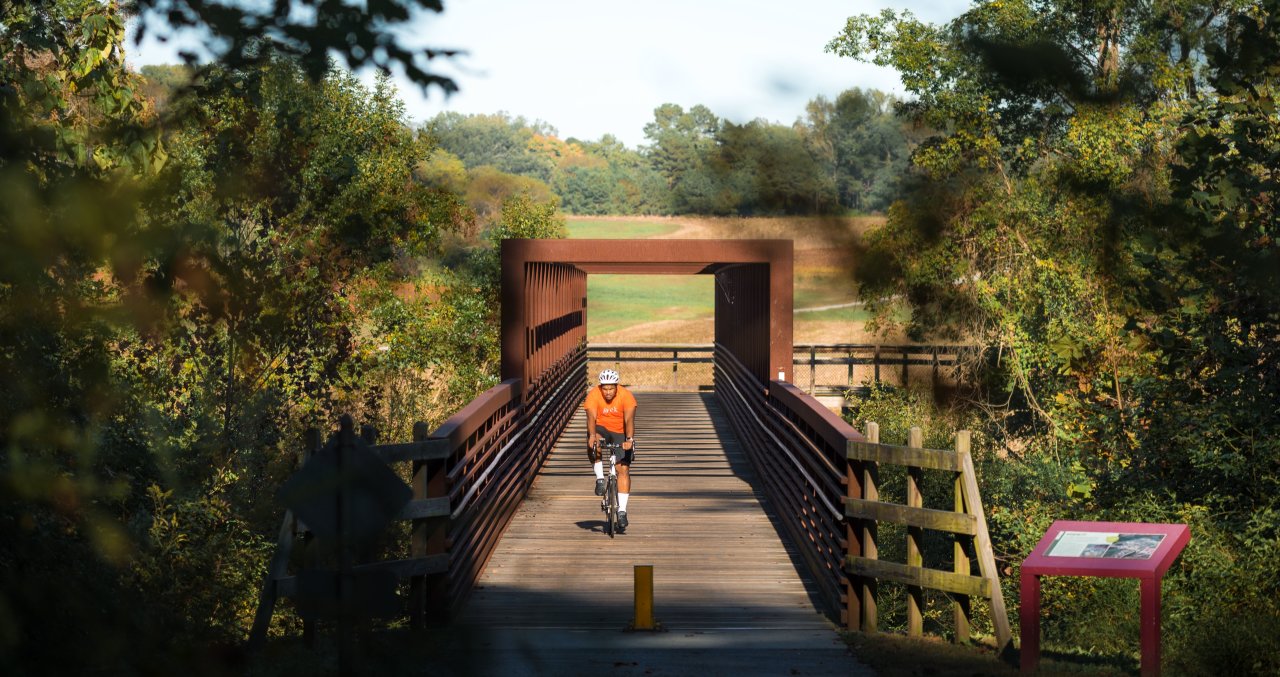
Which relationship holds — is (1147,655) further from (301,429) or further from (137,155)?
(301,429)

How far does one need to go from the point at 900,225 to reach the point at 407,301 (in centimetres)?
2322

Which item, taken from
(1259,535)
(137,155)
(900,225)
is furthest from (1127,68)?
(1259,535)

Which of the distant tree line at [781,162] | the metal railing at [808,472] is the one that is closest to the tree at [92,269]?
the distant tree line at [781,162]

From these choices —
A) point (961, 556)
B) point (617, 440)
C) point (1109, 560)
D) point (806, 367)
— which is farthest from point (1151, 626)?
point (806, 367)

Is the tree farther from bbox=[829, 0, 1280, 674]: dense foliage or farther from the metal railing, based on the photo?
the metal railing

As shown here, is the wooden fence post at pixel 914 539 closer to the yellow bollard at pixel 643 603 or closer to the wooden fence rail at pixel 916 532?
the wooden fence rail at pixel 916 532

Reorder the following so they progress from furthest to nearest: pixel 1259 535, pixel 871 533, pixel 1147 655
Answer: pixel 1259 535 < pixel 871 533 < pixel 1147 655

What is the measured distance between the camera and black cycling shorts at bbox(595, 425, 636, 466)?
13414 millimetres

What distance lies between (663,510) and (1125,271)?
5.34 m

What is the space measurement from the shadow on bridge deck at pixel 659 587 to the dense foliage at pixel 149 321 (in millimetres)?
765

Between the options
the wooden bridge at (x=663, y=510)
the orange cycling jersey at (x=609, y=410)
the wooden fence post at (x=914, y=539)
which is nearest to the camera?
the wooden fence post at (x=914, y=539)

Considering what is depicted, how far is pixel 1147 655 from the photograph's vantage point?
22.1 feet

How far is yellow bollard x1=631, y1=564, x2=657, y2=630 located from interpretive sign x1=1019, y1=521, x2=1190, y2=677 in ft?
8.44

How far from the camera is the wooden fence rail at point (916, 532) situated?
7.81 metres
